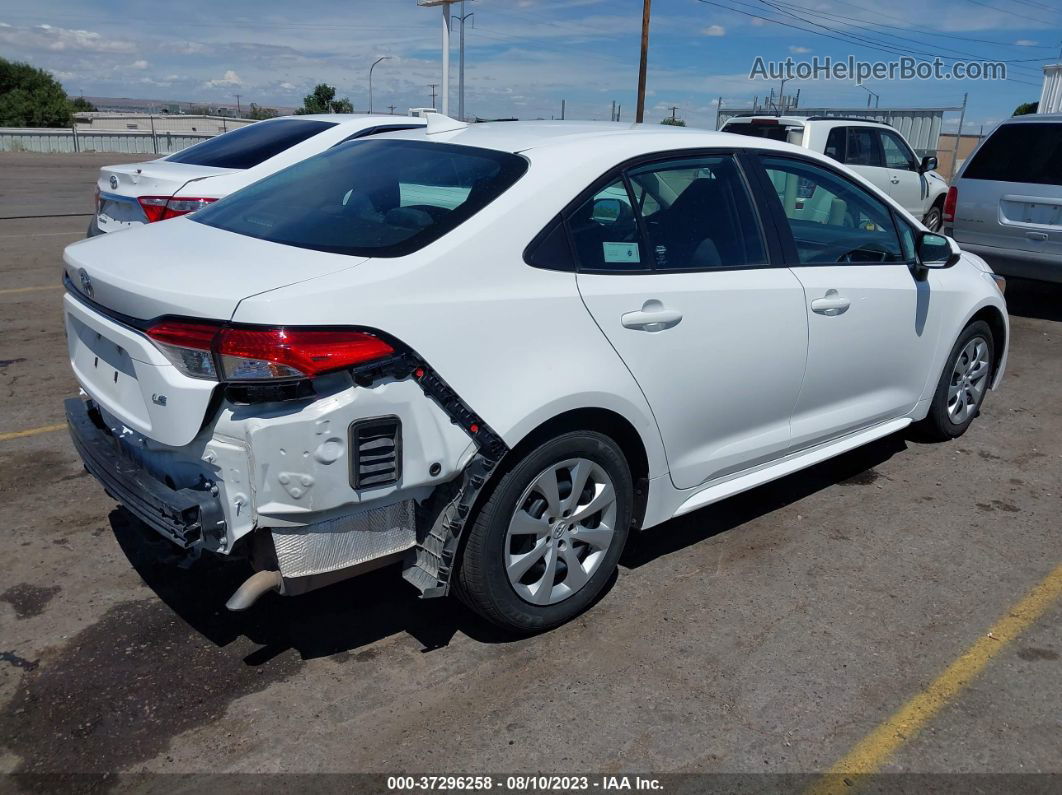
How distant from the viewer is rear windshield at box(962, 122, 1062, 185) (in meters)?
8.31

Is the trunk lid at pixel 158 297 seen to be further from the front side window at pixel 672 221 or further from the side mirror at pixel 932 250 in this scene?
the side mirror at pixel 932 250

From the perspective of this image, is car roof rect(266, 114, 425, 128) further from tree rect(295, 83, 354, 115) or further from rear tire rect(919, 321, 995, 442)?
tree rect(295, 83, 354, 115)

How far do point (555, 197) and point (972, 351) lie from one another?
3369 mm

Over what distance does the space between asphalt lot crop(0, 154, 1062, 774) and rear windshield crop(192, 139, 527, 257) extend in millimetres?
1228

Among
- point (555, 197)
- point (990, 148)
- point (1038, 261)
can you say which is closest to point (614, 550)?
→ point (555, 197)

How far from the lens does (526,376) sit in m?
2.98

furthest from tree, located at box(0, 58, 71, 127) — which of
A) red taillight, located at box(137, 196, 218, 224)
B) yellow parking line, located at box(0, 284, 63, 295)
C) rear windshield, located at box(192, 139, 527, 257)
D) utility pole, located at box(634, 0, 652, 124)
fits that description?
rear windshield, located at box(192, 139, 527, 257)

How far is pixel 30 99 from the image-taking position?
67.0 m

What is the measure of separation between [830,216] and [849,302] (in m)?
0.55

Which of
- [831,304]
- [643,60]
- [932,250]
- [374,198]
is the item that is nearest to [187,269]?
[374,198]

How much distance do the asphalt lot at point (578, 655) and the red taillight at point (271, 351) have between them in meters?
0.89

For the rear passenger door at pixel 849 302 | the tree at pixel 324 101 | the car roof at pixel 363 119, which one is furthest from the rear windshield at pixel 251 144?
the tree at pixel 324 101

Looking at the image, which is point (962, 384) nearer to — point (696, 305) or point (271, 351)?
point (696, 305)

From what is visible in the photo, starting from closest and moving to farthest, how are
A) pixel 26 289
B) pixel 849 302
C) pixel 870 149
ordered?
pixel 849 302
pixel 26 289
pixel 870 149
